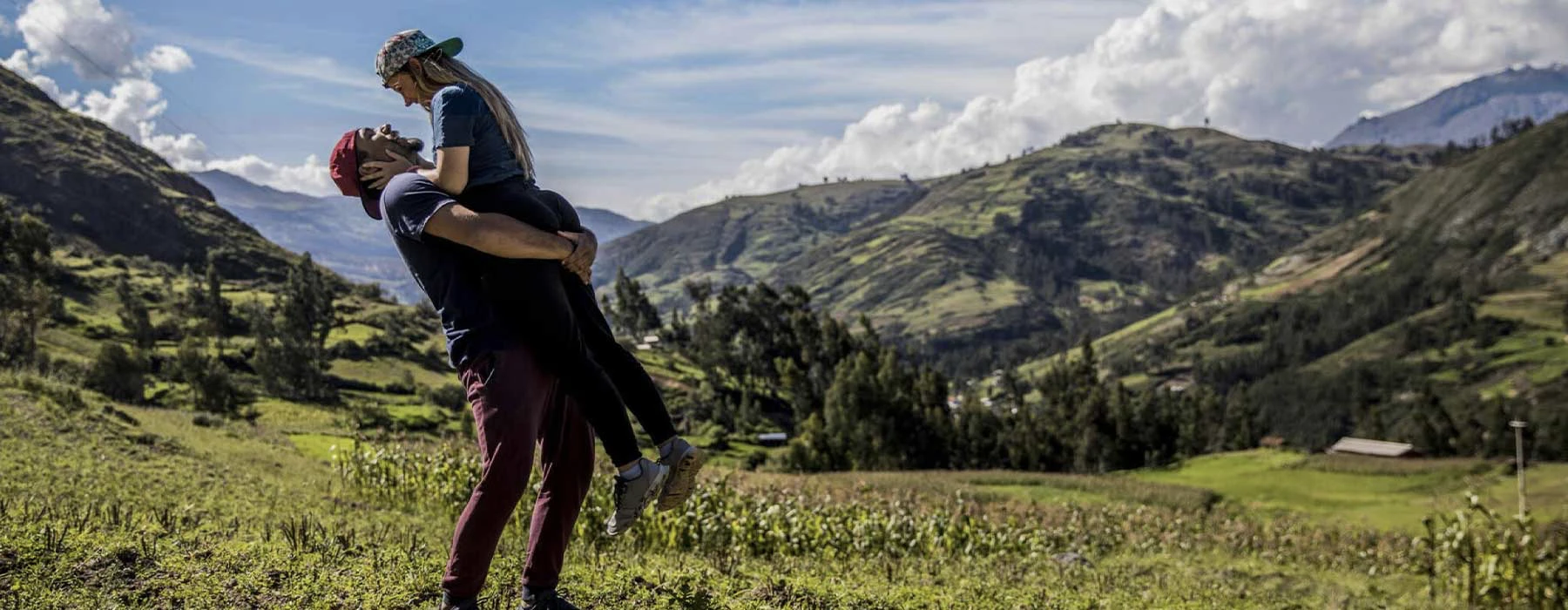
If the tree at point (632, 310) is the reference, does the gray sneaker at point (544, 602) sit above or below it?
below

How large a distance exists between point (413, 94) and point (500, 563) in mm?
2732

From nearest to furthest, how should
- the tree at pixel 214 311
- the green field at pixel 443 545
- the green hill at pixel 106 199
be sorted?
the green field at pixel 443 545
the tree at pixel 214 311
the green hill at pixel 106 199

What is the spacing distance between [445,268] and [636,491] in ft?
4.09

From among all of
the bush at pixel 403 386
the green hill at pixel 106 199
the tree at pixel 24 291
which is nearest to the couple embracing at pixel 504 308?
the tree at pixel 24 291

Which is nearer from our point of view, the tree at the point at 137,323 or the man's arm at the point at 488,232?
the man's arm at the point at 488,232

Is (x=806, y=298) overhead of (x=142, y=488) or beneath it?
overhead

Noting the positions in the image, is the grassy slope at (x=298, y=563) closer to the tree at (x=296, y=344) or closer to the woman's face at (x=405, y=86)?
the woman's face at (x=405, y=86)

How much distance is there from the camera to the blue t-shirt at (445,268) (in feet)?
12.7

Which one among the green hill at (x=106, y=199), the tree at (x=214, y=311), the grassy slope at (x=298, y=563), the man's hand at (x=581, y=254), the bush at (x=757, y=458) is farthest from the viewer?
the green hill at (x=106, y=199)

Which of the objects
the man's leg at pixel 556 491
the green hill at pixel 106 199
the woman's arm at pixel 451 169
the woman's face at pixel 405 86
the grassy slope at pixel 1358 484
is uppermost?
the green hill at pixel 106 199

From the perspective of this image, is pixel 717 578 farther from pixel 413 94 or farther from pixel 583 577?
pixel 413 94

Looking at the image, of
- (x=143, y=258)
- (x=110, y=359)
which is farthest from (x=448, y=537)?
(x=143, y=258)

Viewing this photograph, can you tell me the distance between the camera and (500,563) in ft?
18.2

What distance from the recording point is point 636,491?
13.9 ft
